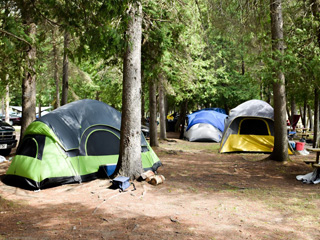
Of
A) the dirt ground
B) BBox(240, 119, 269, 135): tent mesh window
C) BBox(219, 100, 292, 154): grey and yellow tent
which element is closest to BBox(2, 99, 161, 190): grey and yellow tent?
the dirt ground

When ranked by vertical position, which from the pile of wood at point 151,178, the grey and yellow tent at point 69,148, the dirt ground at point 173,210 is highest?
the grey and yellow tent at point 69,148

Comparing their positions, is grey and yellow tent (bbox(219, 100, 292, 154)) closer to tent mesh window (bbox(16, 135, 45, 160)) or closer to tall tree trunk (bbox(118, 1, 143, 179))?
tall tree trunk (bbox(118, 1, 143, 179))

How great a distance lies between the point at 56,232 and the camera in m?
4.45

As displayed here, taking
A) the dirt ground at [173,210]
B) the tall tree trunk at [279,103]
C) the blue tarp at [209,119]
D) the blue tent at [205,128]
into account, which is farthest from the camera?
the blue tarp at [209,119]

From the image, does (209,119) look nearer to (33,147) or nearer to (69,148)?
(69,148)

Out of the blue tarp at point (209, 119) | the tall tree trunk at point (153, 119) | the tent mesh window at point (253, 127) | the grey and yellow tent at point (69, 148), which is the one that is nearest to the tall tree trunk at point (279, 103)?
the tent mesh window at point (253, 127)

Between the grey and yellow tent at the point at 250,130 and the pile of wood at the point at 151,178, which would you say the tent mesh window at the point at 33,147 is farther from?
the grey and yellow tent at the point at 250,130

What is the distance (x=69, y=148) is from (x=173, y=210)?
10.7ft

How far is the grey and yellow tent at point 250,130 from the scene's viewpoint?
1373 centimetres

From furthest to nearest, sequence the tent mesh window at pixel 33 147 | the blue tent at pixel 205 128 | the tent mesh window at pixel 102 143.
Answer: the blue tent at pixel 205 128
the tent mesh window at pixel 102 143
the tent mesh window at pixel 33 147

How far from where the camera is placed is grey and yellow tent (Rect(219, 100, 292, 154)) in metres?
13.7

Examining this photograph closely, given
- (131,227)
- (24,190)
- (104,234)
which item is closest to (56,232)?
(104,234)

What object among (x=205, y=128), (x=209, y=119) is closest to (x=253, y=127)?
(x=205, y=128)

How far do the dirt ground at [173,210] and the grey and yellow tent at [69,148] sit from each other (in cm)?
34
